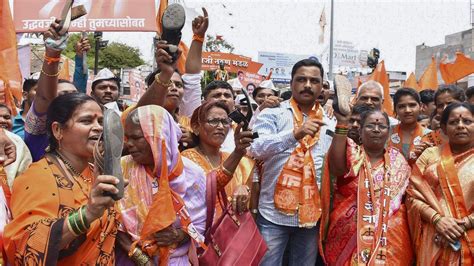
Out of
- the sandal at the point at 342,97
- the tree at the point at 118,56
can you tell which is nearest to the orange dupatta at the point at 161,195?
the sandal at the point at 342,97

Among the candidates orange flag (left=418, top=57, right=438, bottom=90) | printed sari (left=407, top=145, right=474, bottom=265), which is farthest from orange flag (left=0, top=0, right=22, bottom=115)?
orange flag (left=418, top=57, right=438, bottom=90)

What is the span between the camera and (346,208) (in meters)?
3.81

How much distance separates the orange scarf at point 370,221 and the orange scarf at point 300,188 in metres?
0.30

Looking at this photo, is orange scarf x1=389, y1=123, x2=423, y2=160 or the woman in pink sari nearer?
the woman in pink sari

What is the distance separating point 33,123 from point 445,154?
2.64 m

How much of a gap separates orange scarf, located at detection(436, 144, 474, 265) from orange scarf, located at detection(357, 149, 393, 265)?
0.37 m

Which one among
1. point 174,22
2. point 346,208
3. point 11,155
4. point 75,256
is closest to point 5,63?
point 11,155

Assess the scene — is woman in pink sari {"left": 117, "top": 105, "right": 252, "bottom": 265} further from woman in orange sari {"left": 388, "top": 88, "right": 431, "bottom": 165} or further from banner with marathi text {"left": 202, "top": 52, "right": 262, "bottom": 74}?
banner with marathi text {"left": 202, "top": 52, "right": 262, "bottom": 74}

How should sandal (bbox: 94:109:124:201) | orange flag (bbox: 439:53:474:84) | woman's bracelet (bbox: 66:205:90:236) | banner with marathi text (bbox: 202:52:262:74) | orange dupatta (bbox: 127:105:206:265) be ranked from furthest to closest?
banner with marathi text (bbox: 202:52:262:74) < orange flag (bbox: 439:53:474:84) < orange dupatta (bbox: 127:105:206:265) < woman's bracelet (bbox: 66:205:90:236) < sandal (bbox: 94:109:124:201)

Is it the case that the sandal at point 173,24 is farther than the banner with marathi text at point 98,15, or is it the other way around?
the banner with marathi text at point 98,15

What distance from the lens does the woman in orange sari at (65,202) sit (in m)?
2.14

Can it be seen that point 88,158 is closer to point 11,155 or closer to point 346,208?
point 11,155

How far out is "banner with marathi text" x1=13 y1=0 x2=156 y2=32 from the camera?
6799 millimetres

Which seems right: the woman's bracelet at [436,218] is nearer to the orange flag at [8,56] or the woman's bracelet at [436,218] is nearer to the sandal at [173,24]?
the sandal at [173,24]
